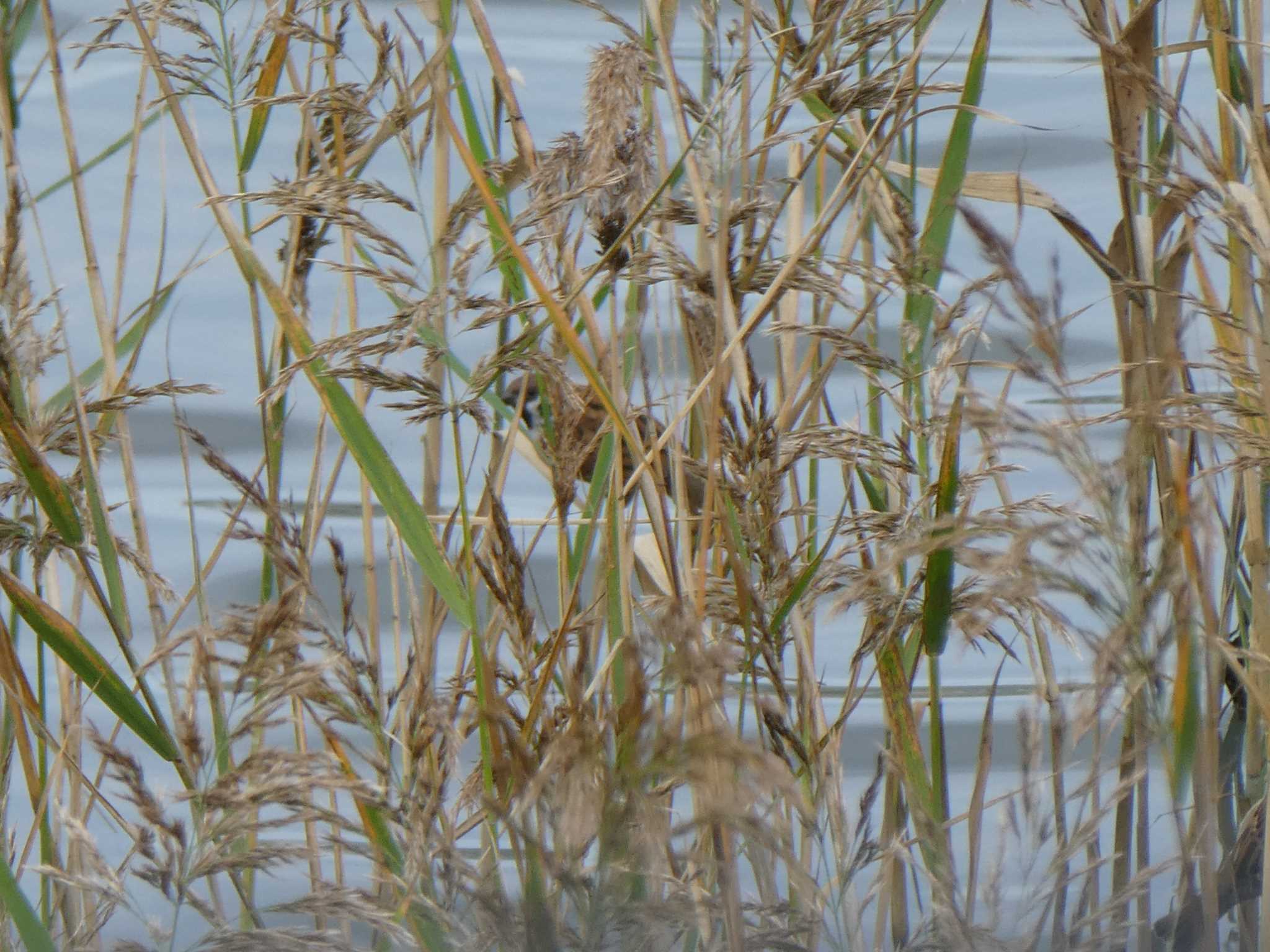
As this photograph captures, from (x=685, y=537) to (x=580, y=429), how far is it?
19 centimetres

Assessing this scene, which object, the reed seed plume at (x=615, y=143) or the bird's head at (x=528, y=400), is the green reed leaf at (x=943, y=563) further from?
the bird's head at (x=528, y=400)

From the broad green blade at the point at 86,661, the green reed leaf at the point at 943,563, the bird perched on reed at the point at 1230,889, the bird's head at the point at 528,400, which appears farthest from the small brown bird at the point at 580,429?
the bird perched on reed at the point at 1230,889

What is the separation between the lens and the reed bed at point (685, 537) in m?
0.48

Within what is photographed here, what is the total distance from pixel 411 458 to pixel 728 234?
0.89 metres

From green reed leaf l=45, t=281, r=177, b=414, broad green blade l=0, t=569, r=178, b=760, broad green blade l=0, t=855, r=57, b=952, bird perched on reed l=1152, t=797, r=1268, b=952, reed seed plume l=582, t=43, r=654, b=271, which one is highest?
reed seed plume l=582, t=43, r=654, b=271

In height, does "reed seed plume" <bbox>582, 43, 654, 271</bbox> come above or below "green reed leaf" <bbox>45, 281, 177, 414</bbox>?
above

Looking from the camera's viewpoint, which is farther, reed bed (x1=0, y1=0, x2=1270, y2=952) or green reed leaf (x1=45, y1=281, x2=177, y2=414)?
green reed leaf (x1=45, y1=281, x2=177, y2=414)

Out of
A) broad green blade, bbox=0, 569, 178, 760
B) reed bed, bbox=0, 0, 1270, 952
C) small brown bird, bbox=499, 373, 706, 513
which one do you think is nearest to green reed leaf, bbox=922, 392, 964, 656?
reed bed, bbox=0, 0, 1270, 952

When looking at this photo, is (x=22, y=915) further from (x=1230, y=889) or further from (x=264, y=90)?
(x=1230, y=889)

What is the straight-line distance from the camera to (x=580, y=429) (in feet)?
2.72

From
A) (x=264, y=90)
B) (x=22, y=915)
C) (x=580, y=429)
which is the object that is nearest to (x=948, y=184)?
(x=580, y=429)

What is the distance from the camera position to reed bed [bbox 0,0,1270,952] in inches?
18.8

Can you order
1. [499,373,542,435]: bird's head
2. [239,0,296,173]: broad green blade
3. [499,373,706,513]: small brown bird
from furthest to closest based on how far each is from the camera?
1. [499,373,542,435]: bird's head
2. [239,0,296,173]: broad green blade
3. [499,373,706,513]: small brown bird

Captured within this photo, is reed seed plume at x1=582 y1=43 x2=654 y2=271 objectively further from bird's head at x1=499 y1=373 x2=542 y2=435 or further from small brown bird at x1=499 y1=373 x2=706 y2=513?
bird's head at x1=499 y1=373 x2=542 y2=435
